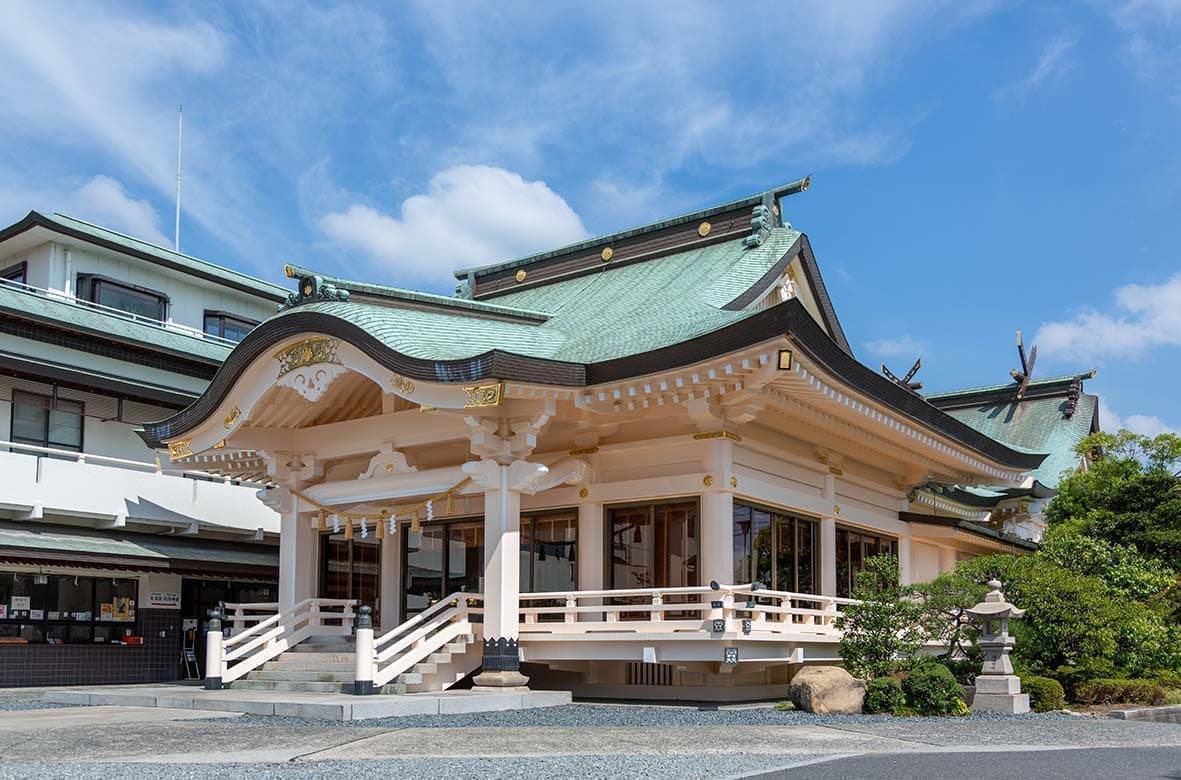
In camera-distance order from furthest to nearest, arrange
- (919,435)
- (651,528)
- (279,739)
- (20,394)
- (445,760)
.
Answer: (20,394)
(919,435)
(651,528)
(279,739)
(445,760)

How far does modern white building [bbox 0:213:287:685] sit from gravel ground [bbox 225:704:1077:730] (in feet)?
30.1

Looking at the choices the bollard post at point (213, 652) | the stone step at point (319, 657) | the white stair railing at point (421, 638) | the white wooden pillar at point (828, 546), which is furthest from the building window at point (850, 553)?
the bollard post at point (213, 652)

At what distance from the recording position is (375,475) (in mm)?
18875

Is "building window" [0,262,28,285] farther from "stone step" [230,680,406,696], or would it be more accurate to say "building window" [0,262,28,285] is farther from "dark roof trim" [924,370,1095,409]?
"dark roof trim" [924,370,1095,409]

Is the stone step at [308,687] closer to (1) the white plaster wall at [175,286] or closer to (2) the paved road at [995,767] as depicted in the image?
(2) the paved road at [995,767]

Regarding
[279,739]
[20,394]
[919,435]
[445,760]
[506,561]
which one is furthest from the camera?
[20,394]

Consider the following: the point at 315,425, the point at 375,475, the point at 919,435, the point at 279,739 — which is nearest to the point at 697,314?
the point at 919,435

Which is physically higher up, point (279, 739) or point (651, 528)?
point (651, 528)

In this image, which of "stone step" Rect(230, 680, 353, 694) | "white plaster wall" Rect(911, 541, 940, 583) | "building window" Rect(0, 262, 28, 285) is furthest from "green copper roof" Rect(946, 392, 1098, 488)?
"building window" Rect(0, 262, 28, 285)

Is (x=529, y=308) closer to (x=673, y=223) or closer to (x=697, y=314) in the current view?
(x=673, y=223)

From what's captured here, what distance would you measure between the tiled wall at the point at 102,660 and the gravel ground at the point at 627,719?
9053 mm

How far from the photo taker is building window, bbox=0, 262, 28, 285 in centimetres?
2611

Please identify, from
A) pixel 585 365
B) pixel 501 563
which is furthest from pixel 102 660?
pixel 585 365

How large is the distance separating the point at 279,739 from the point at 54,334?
14484mm
